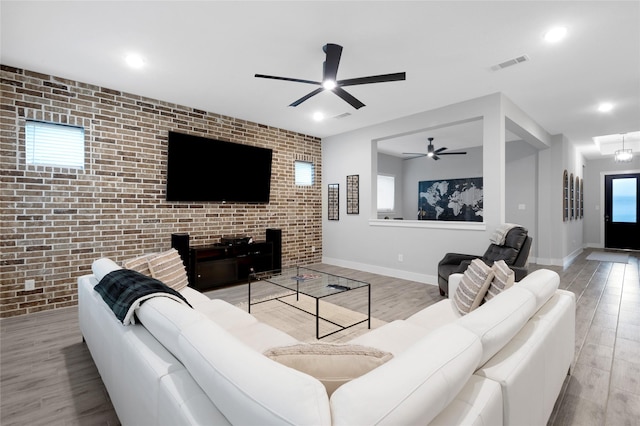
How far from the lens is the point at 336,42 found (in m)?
2.82

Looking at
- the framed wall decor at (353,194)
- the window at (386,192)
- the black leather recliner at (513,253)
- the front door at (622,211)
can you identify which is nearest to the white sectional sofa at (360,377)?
the black leather recliner at (513,253)

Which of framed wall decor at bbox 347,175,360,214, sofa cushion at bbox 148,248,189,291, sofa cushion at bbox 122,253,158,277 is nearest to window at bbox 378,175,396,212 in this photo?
framed wall decor at bbox 347,175,360,214

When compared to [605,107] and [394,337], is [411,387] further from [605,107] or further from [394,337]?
[605,107]

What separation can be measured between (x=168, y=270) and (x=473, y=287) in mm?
2376

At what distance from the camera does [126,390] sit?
1.33m

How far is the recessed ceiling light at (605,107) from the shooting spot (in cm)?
445

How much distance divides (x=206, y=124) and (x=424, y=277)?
13.6ft

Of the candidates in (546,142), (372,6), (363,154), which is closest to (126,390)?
(372,6)

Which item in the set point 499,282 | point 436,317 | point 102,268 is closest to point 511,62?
point 499,282

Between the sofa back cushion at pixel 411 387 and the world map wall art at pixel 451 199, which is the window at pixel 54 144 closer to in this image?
the sofa back cushion at pixel 411 387

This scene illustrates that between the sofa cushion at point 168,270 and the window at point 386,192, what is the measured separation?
639 centimetres

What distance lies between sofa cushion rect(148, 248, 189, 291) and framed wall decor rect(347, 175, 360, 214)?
12.1 ft

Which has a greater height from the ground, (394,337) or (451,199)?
(451,199)

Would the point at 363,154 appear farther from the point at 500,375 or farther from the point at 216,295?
the point at 500,375
